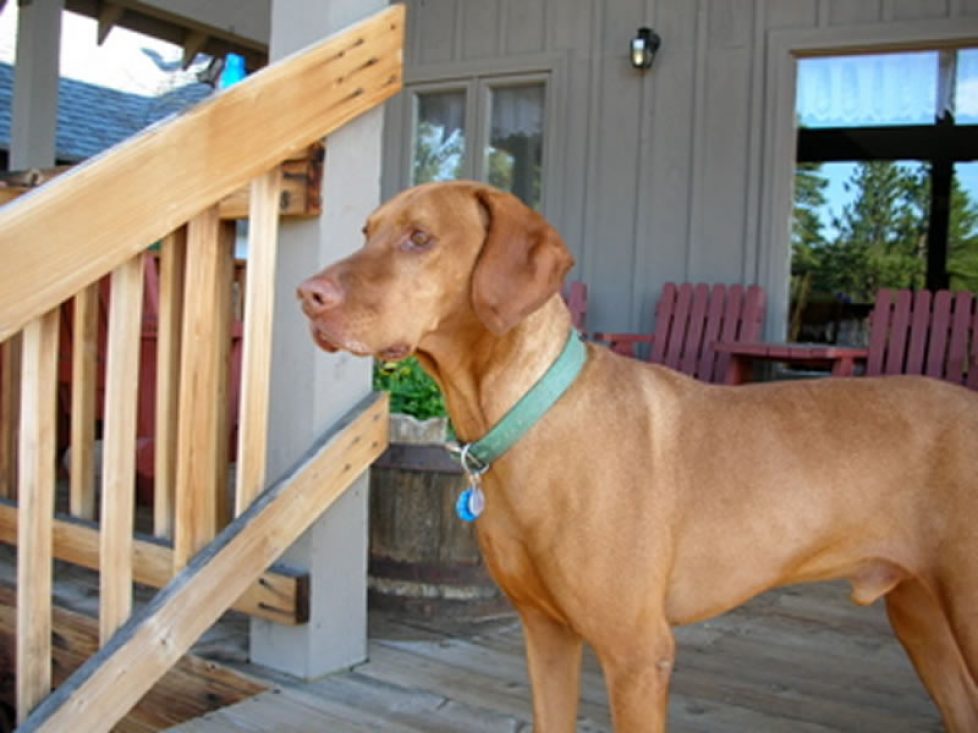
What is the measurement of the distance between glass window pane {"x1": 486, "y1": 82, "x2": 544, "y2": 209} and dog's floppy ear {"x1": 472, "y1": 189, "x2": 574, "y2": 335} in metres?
5.73

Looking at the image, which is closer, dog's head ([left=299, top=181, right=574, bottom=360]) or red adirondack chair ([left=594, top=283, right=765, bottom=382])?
dog's head ([left=299, top=181, right=574, bottom=360])

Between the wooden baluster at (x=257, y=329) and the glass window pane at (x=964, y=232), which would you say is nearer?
the wooden baluster at (x=257, y=329)

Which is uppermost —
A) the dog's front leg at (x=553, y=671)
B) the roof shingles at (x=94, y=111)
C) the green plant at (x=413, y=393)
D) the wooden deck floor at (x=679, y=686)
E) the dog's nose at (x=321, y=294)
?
the roof shingles at (x=94, y=111)

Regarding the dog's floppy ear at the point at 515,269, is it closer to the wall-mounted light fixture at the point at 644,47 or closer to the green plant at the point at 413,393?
the green plant at the point at 413,393

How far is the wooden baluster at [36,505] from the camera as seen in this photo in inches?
85.7

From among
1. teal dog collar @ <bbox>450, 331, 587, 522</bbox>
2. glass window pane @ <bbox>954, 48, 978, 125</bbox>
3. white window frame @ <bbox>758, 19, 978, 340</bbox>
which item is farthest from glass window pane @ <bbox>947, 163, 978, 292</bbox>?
teal dog collar @ <bbox>450, 331, 587, 522</bbox>

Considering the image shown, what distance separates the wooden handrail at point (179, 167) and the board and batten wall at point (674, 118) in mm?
4330

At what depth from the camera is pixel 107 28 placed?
25.8 ft

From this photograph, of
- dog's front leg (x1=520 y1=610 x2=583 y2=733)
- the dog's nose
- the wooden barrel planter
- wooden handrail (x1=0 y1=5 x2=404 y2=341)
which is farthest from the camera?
the wooden barrel planter

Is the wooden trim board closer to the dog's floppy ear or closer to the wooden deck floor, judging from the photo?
the dog's floppy ear

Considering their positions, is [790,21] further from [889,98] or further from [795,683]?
[795,683]

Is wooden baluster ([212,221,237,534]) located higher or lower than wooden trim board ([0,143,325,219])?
lower

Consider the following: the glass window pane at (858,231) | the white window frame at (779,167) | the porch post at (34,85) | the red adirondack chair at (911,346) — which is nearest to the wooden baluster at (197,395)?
the red adirondack chair at (911,346)

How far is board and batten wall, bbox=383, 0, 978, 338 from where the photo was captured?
641 cm
